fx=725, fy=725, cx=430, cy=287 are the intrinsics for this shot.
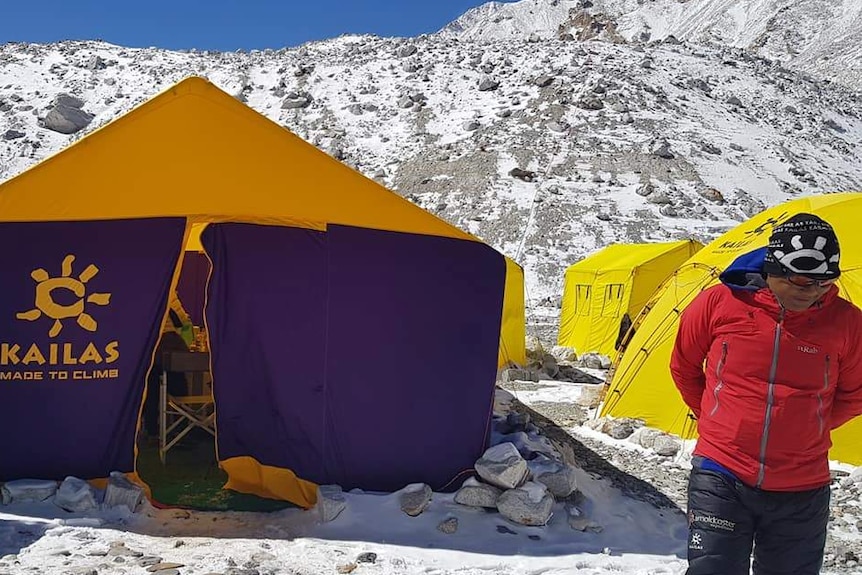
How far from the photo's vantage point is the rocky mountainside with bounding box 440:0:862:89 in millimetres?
66812

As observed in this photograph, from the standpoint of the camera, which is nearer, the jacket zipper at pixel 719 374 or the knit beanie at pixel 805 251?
the knit beanie at pixel 805 251

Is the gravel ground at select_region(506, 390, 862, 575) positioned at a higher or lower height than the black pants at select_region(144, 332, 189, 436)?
lower

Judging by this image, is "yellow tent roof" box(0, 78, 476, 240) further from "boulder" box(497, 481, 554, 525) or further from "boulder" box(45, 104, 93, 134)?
"boulder" box(45, 104, 93, 134)

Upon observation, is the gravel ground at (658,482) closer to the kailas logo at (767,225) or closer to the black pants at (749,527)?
the black pants at (749,527)

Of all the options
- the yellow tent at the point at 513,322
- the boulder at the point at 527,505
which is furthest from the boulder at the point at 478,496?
the yellow tent at the point at 513,322

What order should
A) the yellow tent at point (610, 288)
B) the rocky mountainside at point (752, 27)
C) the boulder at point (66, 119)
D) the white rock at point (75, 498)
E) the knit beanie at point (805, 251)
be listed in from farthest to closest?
1. the rocky mountainside at point (752, 27)
2. the boulder at point (66, 119)
3. the yellow tent at point (610, 288)
4. the white rock at point (75, 498)
5. the knit beanie at point (805, 251)

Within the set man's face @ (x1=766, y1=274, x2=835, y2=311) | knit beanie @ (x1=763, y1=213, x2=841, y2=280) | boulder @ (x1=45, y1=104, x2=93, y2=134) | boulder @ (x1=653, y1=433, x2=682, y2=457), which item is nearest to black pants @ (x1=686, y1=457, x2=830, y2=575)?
man's face @ (x1=766, y1=274, x2=835, y2=311)

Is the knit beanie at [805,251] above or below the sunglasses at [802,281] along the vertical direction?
above

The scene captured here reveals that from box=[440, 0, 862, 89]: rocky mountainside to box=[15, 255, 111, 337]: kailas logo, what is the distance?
57.1 meters

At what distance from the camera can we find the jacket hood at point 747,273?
2.90 m

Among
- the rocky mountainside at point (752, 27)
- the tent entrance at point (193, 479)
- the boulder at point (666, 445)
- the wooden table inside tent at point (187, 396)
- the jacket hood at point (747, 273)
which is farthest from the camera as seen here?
the rocky mountainside at point (752, 27)

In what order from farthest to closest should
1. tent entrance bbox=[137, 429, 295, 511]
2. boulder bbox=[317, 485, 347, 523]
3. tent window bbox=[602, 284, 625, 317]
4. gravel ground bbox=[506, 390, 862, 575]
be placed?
tent window bbox=[602, 284, 625, 317] < tent entrance bbox=[137, 429, 295, 511] < gravel ground bbox=[506, 390, 862, 575] < boulder bbox=[317, 485, 347, 523]

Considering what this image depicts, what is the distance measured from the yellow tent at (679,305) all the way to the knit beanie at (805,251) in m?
5.22

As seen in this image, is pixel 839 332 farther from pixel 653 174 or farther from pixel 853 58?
pixel 853 58
